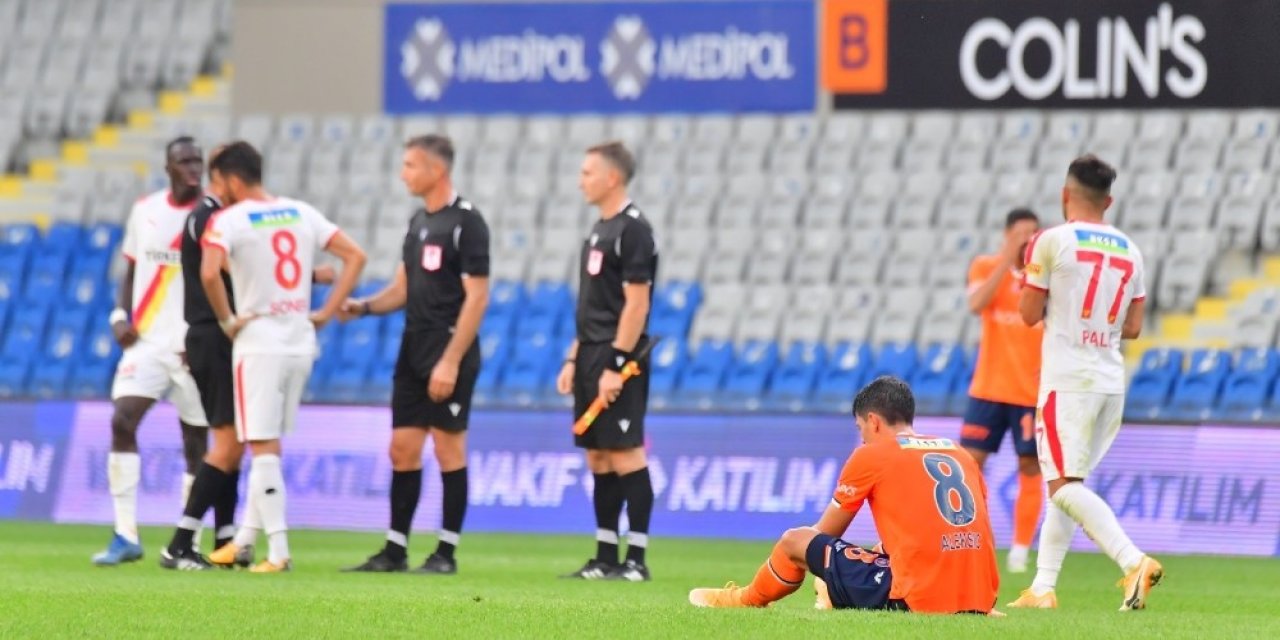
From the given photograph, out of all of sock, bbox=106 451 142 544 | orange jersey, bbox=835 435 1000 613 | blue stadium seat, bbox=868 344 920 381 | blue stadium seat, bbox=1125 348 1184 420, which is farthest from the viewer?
blue stadium seat, bbox=868 344 920 381

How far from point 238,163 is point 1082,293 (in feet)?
13.2

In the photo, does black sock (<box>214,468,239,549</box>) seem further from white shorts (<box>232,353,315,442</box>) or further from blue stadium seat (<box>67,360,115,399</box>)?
blue stadium seat (<box>67,360,115,399</box>)

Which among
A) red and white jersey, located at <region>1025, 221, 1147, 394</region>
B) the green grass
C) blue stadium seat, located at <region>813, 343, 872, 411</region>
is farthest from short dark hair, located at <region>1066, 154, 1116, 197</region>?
blue stadium seat, located at <region>813, 343, 872, 411</region>

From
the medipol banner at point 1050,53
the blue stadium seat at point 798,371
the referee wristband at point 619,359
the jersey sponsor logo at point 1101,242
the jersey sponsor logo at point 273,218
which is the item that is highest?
the medipol banner at point 1050,53

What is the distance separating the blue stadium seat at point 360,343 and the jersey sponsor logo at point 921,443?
11.1m

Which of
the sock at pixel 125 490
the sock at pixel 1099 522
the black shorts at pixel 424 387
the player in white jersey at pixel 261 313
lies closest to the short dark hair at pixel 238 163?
the player in white jersey at pixel 261 313

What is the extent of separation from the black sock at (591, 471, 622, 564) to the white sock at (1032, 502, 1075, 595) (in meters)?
2.23

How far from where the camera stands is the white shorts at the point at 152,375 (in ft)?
36.0

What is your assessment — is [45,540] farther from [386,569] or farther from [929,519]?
[929,519]

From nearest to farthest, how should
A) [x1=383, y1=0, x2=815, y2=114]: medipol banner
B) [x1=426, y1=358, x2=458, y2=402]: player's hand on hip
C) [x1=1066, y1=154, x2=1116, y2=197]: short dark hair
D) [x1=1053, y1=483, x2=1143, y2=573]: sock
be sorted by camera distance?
[x1=1053, y1=483, x2=1143, y2=573]: sock < [x1=1066, y1=154, x2=1116, y2=197]: short dark hair < [x1=426, y1=358, x2=458, y2=402]: player's hand on hip < [x1=383, y1=0, x2=815, y2=114]: medipol banner

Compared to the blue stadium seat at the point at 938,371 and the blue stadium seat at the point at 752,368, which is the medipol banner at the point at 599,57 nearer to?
the blue stadium seat at the point at 752,368

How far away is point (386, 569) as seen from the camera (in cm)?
1034

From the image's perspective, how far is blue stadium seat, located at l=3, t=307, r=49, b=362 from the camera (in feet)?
62.7

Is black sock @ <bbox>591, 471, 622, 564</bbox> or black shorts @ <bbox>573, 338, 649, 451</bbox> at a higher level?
black shorts @ <bbox>573, 338, 649, 451</bbox>
